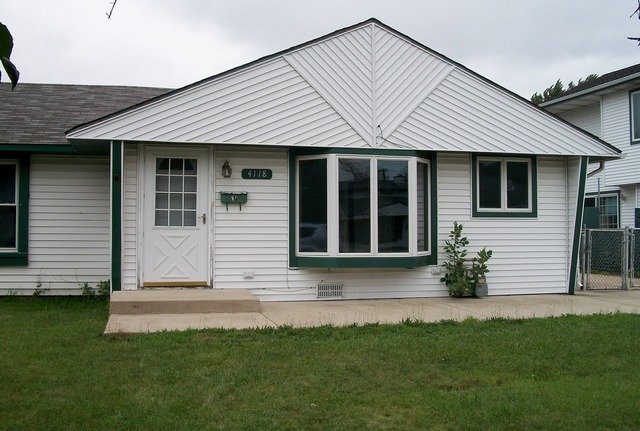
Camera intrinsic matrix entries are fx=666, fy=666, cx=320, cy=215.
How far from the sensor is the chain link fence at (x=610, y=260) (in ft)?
43.3

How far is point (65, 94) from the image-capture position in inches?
531

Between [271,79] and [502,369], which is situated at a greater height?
[271,79]

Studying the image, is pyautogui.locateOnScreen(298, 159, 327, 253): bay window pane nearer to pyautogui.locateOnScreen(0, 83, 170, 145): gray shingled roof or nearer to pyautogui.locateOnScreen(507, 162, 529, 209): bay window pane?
pyautogui.locateOnScreen(507, 162, 529, 209): bay window pane

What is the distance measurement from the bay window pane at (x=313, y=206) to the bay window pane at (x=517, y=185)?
352cm

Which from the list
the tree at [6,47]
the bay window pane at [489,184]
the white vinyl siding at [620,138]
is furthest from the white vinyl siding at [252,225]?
the white vinyl siding at [620,138]

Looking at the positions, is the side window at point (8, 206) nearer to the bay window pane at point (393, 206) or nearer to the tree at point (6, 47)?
the bay window pane at point (393, 206)

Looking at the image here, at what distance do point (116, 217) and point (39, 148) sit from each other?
205 centimetres

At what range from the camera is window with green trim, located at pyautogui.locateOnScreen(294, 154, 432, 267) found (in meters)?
10.5

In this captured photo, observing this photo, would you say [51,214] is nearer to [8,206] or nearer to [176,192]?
[8,206]

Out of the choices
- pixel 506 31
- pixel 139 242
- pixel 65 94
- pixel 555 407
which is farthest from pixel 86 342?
pixel 65 94

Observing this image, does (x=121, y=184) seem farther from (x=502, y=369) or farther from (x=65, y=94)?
(x=502, y=369)

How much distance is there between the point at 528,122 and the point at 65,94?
901 cm

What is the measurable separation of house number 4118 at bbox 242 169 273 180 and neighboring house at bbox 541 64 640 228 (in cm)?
1109

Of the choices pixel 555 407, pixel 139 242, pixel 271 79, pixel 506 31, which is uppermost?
pixel 271 79
